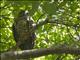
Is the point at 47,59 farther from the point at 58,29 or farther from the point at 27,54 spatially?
the point at 27,54

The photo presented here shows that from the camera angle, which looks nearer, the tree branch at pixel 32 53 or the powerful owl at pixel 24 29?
the tree branch at pixel 32 53

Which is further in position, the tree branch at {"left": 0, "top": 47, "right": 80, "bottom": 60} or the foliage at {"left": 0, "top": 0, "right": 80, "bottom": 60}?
the foliage at {"left": 0, "top": 0, "right": 80, "bottom": 60}

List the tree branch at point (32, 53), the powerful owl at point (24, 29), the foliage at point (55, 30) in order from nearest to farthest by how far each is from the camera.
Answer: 1. the tree branch at point (32, 53)
2. the powerful owl at point (24, 29)
3. the foliage at point (55, 30)

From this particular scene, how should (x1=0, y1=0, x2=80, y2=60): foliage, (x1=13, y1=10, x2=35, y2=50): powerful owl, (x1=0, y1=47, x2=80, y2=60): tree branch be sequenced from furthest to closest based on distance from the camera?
1. (x1=0, y1=0, x2=80, y2=60): foliage
2. (x1=13, y1=10, x2=35, y2=50): powerful owl
3. (x1=0, y1=47, x2=80, y2=60): tree branch

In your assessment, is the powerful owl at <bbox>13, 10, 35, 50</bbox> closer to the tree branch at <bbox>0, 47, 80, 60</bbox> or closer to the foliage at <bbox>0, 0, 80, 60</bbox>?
the foliage at <bbox>0, 0, 80, 60</bbox>

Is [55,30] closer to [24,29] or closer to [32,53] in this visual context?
[24,29]

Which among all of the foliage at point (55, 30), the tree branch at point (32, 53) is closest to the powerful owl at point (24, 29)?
the foliage at point (55, 30)

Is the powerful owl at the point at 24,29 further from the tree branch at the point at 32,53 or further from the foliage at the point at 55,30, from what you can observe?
the tree branch at the point at 32,53

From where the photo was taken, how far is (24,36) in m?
4.16

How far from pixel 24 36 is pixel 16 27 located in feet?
1.25

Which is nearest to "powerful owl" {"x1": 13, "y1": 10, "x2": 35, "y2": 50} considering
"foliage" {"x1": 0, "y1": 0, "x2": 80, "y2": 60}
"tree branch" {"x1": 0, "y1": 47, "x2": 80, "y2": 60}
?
"foliage" {"x1": 0, "y1": 0, "x2": 80, "y2": 60}

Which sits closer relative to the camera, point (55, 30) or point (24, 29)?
point (24, 29)

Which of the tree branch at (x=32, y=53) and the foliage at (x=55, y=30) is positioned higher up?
the tree branch at (x=32, y=53)

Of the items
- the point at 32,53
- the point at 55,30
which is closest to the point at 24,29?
the point at 32,53
